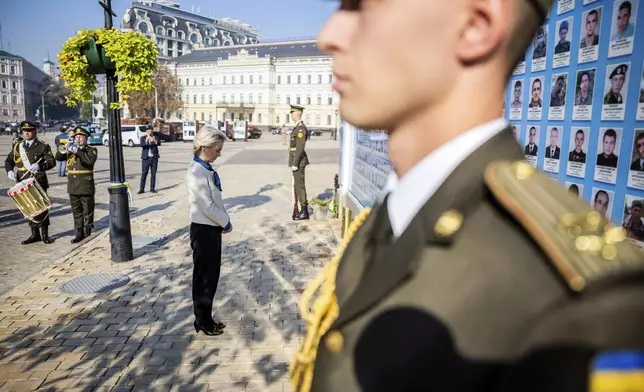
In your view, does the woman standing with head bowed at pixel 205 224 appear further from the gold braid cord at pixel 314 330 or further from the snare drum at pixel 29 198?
the snare drum at pixel 29 198

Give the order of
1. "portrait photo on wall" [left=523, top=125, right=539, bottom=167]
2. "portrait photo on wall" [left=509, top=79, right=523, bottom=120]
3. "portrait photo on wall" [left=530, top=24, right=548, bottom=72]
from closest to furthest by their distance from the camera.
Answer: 1. "portrait photo on wall" [left=530, top=24, right=548, bottom=72]
2. "portrait photo on wall" [left=523, top=125, right=539, bottom=167]
3. "portrait photo on wall" [left=509, top=79, right=523, bottom=120]

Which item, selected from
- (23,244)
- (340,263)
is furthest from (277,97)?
(340,263)

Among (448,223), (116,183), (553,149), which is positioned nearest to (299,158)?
(116,183)

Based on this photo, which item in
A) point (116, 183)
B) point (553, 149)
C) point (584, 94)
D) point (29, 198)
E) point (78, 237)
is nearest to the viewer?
point (584, 94)

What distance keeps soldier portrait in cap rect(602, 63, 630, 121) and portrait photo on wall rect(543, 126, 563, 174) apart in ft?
1.21

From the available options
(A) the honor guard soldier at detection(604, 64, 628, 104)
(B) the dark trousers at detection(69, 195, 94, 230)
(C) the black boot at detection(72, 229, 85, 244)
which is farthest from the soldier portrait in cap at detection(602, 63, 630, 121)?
(C) the black boot at detection(72, 229, 85, 244)

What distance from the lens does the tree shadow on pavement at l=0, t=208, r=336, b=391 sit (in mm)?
3602

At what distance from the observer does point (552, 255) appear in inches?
25.9

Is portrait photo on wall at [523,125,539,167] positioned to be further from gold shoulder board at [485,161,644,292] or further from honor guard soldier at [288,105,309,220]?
honor guard soldier at [288,105,309,220]

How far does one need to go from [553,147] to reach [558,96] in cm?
29

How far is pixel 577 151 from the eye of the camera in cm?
231

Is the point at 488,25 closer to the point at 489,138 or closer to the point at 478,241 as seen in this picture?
the point at 489,138

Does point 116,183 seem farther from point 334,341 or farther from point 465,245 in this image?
point 465,245

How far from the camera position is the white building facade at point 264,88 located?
86.4m
